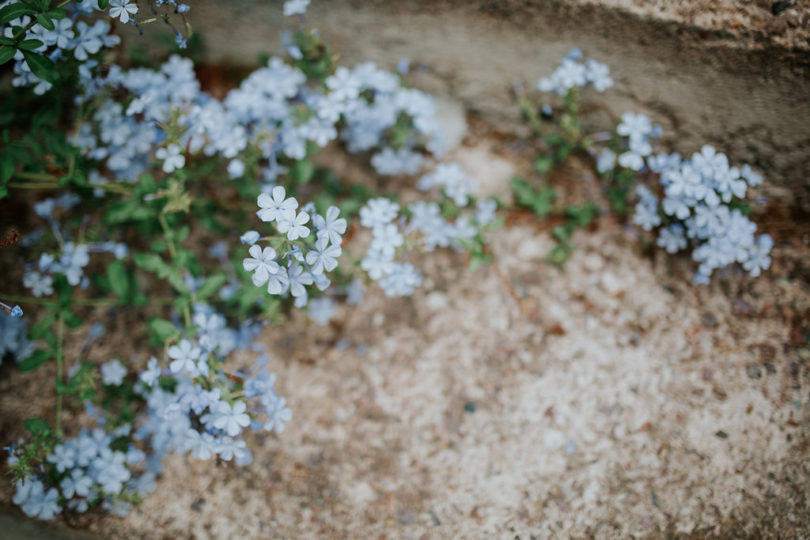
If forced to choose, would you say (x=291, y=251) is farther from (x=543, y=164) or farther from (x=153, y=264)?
(x=543, y=164)

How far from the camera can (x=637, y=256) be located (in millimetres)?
2529

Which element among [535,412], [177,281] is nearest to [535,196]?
[535,412]

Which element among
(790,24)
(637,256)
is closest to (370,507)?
(637,256)

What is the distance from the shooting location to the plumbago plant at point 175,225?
1.89m

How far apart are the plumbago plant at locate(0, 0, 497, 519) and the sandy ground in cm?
22

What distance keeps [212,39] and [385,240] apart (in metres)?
1.55

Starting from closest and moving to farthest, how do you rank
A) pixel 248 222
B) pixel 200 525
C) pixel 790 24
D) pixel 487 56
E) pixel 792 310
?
pixel 790 24
pixel 200 525
pixel 792 310
pixel 487 56
pixel 248 222

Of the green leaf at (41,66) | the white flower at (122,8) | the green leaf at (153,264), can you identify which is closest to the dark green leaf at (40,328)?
the green leaf at (153,264)

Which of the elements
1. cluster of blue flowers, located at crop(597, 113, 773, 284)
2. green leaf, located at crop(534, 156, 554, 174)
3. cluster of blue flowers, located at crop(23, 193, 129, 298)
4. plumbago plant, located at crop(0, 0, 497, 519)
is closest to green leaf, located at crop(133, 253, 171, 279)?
plumbago plant, located at crop(0, 0, 497, 519)

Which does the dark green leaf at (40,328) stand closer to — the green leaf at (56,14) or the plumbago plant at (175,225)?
the plumbago plant at (175,225)

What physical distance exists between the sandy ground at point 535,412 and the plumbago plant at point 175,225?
0.22 meters

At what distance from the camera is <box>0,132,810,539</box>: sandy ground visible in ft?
6.92

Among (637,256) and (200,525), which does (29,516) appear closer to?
(200,525)

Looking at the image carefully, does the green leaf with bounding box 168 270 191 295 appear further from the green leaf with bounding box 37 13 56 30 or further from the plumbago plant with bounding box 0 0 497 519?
the green leaf with bounding box 37 13 56 30
